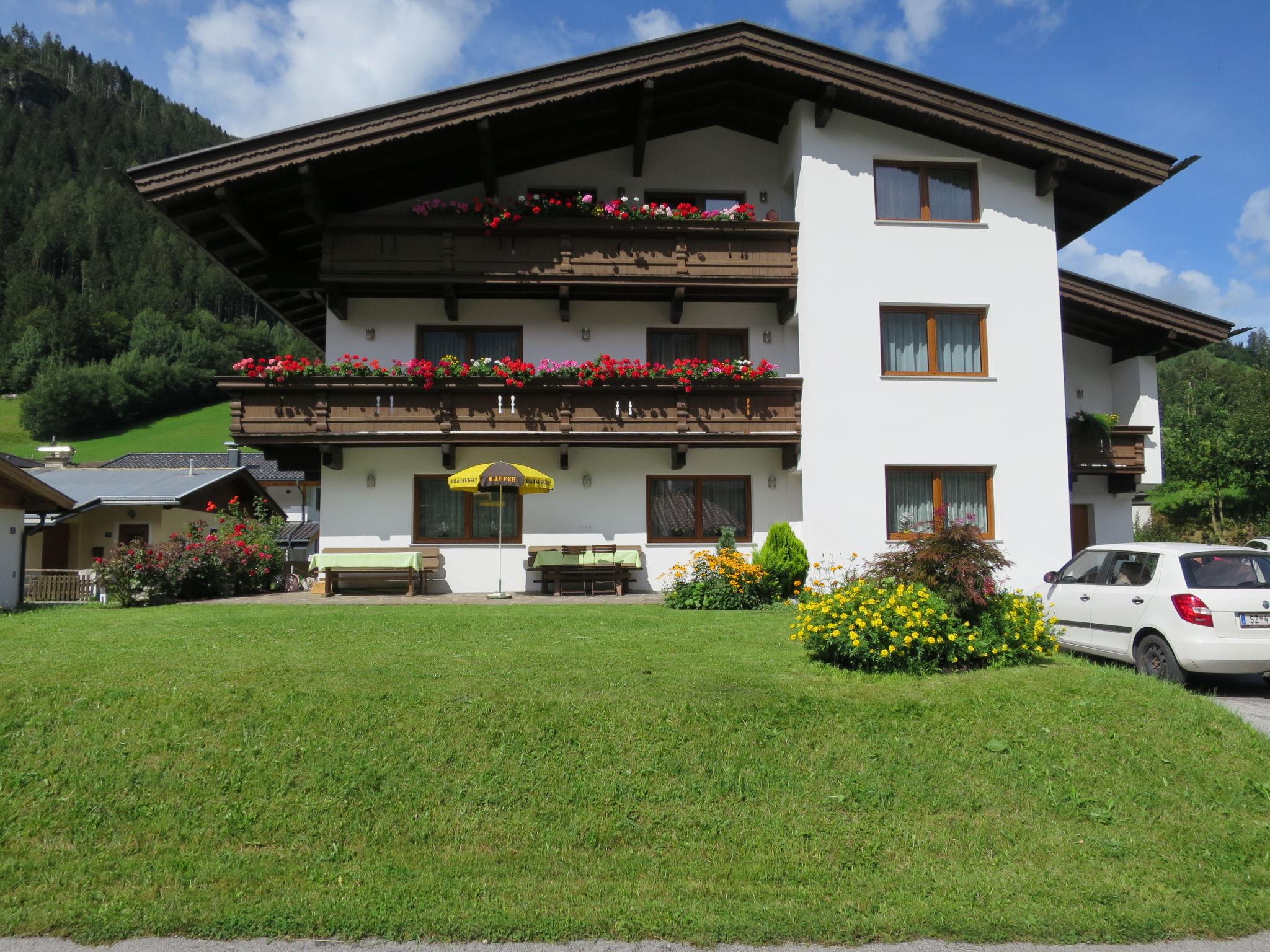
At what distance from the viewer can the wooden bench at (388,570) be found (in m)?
16.5

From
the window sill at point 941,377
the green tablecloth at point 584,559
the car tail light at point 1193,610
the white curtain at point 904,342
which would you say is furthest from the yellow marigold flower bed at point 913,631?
the white curtain at point 904,342

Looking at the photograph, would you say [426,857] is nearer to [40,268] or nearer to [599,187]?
[599,187]

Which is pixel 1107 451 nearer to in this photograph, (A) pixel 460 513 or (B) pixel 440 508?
(A) pixel 460 513

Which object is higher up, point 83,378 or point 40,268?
point 40,268

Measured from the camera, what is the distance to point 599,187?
19125 mm

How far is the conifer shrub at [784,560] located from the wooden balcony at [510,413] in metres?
1.91

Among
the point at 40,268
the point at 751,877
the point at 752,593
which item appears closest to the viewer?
the point at 751,877

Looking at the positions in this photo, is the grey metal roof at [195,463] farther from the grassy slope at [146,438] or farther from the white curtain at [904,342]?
the white curtain at [904,342]

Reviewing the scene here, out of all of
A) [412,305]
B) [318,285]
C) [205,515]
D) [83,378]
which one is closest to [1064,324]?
[412,305]

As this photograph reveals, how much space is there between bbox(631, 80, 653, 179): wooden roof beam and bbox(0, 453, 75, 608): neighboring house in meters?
14.3

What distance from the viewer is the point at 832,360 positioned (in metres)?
17.0

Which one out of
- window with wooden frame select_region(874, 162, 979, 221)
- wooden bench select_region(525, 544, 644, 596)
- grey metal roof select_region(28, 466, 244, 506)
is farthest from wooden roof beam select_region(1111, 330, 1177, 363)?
grey metal roof select_region(28, 466, 244, 506)

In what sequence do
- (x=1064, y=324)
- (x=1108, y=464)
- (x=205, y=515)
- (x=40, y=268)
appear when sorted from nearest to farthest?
(x=1108, y=464) < (x=1064, y=324) < (x=205, y=515) < (x=40, y=268)

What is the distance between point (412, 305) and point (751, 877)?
15.7 meters
